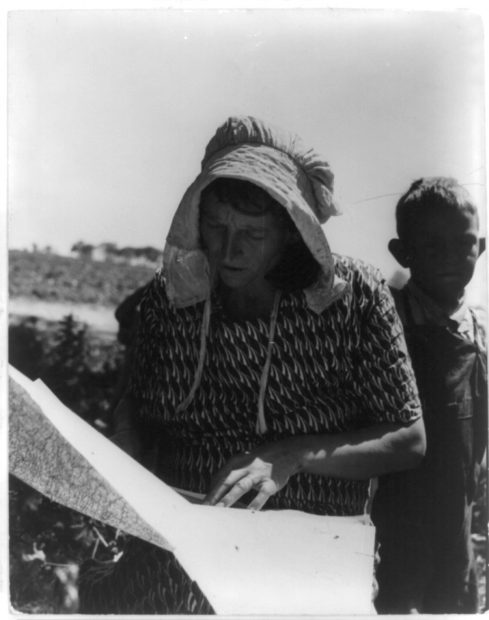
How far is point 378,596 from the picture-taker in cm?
280

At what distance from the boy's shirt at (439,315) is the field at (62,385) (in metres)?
0.43

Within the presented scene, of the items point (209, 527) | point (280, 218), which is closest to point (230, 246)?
point (280, 218)

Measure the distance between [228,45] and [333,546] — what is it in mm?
1372

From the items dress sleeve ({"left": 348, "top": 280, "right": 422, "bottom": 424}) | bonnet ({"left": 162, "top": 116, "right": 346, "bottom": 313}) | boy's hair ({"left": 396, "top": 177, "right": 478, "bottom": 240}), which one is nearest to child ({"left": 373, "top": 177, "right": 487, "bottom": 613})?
boy's hair ({"left": 396, "top": 177, "right": 478, "bottom": 240})

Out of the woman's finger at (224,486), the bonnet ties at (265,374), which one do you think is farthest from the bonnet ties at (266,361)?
the woman's finger at (224,486)

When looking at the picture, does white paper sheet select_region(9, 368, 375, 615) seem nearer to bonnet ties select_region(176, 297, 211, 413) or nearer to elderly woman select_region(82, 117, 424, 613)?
elderly woman select_region(82, 117, 424, 613)

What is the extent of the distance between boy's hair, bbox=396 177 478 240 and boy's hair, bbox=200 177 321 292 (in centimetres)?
30

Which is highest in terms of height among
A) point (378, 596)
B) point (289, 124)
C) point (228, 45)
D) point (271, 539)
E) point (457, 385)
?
point (228, 45)

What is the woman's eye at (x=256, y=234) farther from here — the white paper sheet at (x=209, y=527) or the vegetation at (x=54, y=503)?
the white paper sheet at (x=209, y=527)

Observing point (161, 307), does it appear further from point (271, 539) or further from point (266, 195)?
point (271, 539)

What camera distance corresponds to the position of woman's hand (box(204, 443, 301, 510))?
2.61 meters

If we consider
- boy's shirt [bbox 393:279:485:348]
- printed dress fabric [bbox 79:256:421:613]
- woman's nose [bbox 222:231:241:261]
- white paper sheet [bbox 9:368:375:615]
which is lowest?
white paper sheet [bbox 9:368:375:615]

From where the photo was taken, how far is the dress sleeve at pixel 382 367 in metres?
2.66

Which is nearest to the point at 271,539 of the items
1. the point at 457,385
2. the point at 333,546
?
the point at 333,546
